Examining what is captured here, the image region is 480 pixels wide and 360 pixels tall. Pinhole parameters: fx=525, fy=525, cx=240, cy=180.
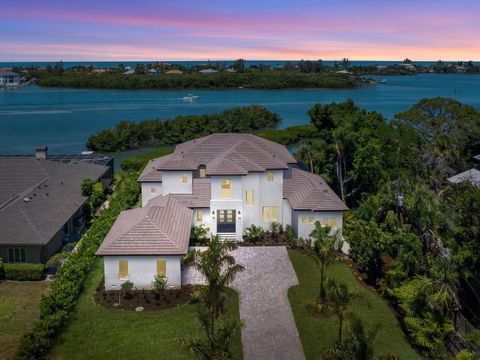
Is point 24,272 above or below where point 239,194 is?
below

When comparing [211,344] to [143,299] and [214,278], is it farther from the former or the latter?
[143,299]

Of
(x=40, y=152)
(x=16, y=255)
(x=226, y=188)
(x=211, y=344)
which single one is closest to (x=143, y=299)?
(x=16, y=255)

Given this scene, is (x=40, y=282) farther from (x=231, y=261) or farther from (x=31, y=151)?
(x=31, y=151)

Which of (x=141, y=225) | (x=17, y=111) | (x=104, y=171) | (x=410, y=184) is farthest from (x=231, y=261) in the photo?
(x=17, y=111)

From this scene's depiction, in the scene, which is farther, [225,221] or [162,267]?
[225,221]

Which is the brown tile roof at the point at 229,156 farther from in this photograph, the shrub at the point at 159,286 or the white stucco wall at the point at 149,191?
the shrub at the point at 159,286

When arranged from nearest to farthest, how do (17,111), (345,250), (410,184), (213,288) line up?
(213,288), (410,184), (345,250), (17,111)

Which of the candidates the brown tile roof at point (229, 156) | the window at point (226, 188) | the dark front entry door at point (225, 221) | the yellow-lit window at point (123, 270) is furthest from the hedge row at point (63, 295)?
the window at point (226, 188)
